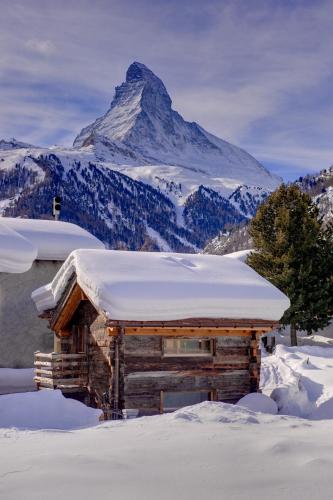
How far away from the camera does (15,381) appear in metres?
22.7

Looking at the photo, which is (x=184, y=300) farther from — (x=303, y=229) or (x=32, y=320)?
(x=303, y=229)

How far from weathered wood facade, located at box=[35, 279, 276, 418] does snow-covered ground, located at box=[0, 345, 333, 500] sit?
9.76 feet

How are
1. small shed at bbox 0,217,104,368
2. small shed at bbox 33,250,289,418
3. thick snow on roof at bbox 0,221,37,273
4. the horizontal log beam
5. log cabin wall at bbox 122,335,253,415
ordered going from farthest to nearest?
small shed at bbox 0,217,104,368 < thick snow on roof at bbox 0,221,37,273 < log cabin wall at bbox 122,335,253,415 < small shed at bbox 33,250,289,418 < the horizontal log beam

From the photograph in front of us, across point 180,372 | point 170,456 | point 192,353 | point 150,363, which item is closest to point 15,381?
point 150,363

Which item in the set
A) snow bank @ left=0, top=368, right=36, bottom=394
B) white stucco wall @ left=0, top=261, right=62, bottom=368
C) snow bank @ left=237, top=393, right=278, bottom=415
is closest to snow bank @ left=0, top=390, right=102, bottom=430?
snow bank @ left=237, top=393, right=278, bottom=415

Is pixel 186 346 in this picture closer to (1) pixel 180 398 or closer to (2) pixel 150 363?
(2) pixel 150 363

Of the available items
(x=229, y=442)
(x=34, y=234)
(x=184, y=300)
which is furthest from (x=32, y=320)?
(x=229, y=442)

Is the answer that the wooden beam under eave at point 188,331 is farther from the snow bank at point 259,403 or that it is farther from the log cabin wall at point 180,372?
the snow bank at point 259,403

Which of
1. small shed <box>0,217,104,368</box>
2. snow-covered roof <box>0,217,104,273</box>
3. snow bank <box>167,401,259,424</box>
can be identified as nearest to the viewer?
snow bank <box>167,401,259,424</box>

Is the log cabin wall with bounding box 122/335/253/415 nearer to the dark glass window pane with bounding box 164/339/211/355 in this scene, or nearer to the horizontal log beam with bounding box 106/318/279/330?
the dark glass window pane with bounding box 164/339/211/355

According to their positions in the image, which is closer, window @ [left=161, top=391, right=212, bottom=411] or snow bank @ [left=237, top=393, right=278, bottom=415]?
window @ [left=161, top=391, right=212, bottom=411]

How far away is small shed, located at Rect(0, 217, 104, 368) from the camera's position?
74.0 ft

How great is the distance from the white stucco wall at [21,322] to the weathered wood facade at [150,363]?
334cm

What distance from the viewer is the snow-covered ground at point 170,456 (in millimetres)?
7160
